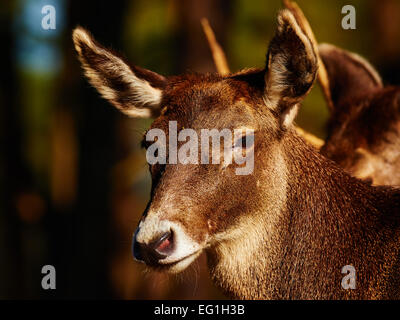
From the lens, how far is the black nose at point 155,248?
4.30 metres

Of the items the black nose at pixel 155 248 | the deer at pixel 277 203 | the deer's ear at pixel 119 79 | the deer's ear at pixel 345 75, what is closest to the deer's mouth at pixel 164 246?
the black nose at pixel 155 248

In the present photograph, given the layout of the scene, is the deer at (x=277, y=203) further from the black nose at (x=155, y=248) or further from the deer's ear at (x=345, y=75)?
the deer's ear at (x=345, y=75)

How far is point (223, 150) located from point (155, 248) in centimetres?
100

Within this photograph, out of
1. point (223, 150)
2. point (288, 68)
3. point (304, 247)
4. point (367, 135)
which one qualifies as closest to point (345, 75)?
point (367, 135)

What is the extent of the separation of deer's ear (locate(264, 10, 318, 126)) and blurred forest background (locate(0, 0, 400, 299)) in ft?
13.6

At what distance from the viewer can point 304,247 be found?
4.99 meters

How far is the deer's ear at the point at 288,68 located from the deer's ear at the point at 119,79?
120cm

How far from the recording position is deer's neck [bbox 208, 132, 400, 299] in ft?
16.1

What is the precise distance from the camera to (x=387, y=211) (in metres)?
5.18

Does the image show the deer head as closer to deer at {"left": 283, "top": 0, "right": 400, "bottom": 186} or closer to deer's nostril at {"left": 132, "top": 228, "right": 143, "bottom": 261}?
deer at {"left": 283, "top": 0, "right": 400, "bottom": 186}

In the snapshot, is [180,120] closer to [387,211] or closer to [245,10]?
[387,211]

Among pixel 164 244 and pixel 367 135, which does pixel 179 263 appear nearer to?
pixel 164 244
